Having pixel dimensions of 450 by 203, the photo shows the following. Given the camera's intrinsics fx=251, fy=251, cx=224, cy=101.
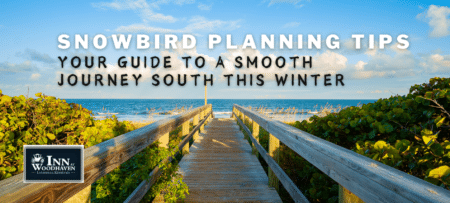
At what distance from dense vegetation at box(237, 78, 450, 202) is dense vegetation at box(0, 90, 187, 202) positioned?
164cm

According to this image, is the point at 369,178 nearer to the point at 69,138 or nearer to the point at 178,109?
the point at 69,138

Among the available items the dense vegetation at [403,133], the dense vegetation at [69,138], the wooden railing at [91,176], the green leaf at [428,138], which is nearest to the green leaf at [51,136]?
the dense vegetation at [69,138]

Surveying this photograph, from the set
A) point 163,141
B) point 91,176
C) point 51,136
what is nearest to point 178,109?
point 51,136

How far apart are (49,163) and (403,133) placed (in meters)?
2.72

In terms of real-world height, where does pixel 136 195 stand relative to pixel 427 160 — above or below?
below

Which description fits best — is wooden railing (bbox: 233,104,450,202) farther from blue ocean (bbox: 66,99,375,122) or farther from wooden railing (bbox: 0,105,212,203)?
blue ocean (bbox: 66,99,375,122)

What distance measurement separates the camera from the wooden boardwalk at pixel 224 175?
3078 mm

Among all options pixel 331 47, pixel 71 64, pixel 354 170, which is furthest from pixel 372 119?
pixel 71 64

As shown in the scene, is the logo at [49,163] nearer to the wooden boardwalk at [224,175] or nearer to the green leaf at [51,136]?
the wooden boardwalk at [224,175]

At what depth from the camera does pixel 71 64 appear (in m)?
8.62

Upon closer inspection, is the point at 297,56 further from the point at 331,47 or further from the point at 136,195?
the point at 136,195

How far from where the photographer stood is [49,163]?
104cm

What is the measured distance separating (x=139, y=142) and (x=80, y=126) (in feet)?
6.69

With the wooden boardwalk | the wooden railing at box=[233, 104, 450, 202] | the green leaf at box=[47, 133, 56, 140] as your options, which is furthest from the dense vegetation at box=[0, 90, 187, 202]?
the wooden railing at box=[233, 104, 450, 202]
